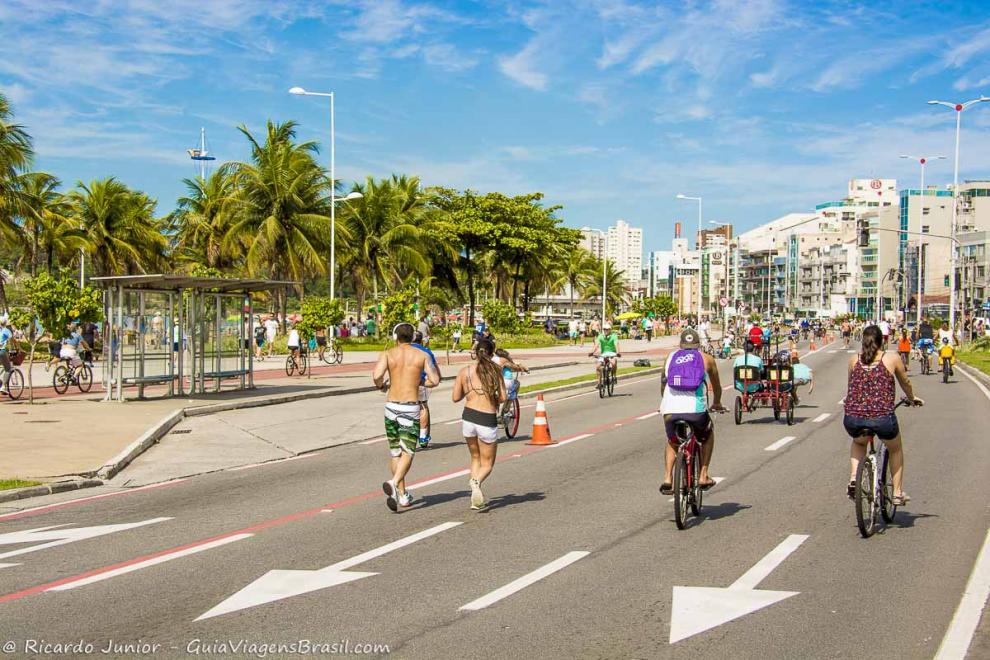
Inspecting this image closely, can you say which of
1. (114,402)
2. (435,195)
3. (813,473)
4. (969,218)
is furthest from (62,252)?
(969,218)

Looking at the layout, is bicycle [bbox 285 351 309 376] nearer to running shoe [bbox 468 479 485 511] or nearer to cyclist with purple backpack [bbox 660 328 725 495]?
running shoe [bbox 468 479 485 511]

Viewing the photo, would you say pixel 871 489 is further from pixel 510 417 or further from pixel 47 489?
pixel 510 417

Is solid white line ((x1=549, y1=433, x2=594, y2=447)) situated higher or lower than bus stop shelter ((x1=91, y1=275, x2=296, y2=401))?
lower

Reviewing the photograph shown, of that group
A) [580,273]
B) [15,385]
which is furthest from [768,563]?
[580,273]

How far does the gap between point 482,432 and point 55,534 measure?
13.1 ft

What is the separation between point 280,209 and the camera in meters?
53.1

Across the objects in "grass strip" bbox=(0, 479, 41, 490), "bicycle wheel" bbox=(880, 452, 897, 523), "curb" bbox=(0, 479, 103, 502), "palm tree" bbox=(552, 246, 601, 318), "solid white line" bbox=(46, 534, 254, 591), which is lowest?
"curb" bbox=(0, 479, 103, 502)

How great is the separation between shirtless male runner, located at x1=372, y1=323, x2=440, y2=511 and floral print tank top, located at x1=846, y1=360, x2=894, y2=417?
3877 mm

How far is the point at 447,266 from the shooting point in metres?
75.1

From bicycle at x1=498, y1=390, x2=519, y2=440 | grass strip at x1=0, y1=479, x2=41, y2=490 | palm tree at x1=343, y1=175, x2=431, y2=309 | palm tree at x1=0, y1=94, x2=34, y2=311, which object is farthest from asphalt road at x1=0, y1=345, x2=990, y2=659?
palm tree at x1=343, y1=175, x2=431, y2=309

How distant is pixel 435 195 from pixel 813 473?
201ft

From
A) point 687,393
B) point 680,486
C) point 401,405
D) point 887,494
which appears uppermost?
point 687,393

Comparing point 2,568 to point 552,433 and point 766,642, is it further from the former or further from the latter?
point 552,433

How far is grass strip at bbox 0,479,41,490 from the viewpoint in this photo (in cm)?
Result: 1199
